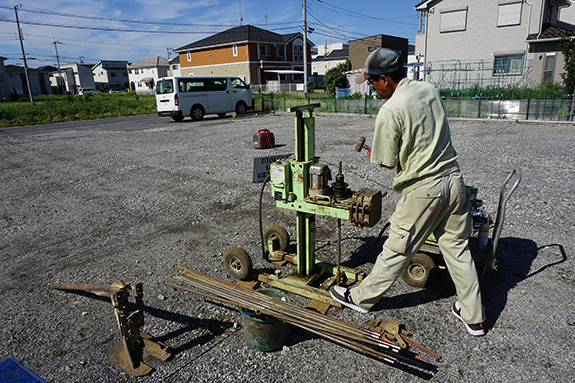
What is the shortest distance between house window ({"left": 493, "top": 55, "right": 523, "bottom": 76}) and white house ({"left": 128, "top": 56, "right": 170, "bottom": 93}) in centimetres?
5292

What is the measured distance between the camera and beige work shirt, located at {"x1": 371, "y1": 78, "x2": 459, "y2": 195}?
2586 millimetres

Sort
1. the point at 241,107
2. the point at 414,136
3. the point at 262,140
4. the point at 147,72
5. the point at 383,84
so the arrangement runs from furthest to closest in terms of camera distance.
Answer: the point at 147,72
the point at 241,107
the point at 262,140
the point at 383,84
the point at 414,136

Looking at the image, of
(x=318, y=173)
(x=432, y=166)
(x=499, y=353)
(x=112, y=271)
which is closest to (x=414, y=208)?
(x=432, y=166)

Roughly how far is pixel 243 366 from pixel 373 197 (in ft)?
5.15

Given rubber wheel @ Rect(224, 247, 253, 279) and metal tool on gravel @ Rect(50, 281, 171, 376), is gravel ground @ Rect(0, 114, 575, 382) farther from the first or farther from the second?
rubber wheel @ Rect(224, 247, 253, 279)

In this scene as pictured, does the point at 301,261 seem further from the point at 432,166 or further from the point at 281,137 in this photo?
the point at 281,137

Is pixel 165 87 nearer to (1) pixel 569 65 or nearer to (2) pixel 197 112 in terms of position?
(2) pixel 197 112

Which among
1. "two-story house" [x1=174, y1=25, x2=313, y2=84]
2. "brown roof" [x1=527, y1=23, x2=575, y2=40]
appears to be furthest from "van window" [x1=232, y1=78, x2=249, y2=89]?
"two-story house" [x1=174, y1=25, x2=313, y2=84]

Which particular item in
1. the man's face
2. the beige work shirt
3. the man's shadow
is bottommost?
the man's shadow

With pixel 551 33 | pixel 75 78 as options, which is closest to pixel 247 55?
pixel 551 33

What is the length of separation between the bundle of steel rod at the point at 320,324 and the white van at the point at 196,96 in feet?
50.7

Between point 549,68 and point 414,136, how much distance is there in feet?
78.4

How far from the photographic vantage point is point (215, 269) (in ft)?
13.2

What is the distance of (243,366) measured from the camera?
2.62 meters
